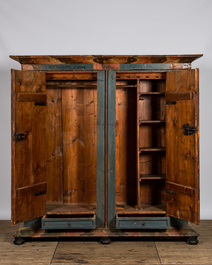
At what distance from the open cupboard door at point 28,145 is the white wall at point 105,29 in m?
1.03

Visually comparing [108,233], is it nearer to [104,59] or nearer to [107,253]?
[107,253]

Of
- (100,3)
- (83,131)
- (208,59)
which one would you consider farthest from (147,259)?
(100,3)

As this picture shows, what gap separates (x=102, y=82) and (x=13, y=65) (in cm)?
159

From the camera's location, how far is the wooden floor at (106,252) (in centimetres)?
241

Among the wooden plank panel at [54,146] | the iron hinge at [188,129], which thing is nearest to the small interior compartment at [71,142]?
the wooden plank panel at [54,146]

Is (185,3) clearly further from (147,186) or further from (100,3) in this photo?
(147,186)

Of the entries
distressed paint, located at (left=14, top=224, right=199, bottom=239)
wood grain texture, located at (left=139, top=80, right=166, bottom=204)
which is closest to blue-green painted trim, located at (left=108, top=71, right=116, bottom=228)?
distressed paint, located at (left=14, top=224, right=199, bottom=239)

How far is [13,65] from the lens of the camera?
138 inches

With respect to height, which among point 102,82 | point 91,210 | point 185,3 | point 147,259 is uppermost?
point 185,3

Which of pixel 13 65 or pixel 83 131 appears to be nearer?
pixel 83 131

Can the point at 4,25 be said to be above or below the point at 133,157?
above

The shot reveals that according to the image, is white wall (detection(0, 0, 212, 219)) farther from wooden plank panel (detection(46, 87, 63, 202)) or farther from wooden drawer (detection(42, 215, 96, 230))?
wooden drawer (detection(42, 215, 96, 230))

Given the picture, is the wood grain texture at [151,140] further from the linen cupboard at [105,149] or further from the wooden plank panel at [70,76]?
the wooden plank panel at [70,76]

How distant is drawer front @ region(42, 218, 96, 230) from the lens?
270cm
